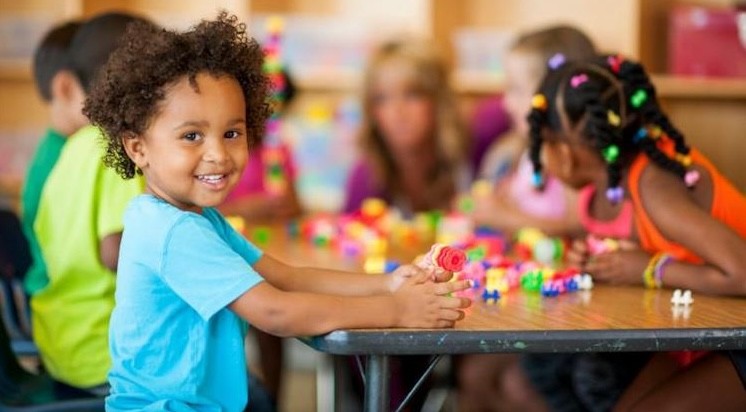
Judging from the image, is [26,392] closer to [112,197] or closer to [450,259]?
[112,197]

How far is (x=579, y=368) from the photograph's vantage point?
304cm

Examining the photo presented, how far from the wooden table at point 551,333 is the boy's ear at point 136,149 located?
1.34 feet

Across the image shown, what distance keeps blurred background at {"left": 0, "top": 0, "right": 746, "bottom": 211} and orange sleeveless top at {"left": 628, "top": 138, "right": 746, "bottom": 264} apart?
6.68 ft

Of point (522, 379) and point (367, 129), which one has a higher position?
point (367, 129)

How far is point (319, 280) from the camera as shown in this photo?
237 centimetres

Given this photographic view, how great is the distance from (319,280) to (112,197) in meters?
0.58

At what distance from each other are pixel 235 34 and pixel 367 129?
2.28 metres

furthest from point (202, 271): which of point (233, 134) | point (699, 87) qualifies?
point (699, 87)

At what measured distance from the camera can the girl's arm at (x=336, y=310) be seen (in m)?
2.01

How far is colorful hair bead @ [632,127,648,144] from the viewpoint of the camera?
2748 millimetres

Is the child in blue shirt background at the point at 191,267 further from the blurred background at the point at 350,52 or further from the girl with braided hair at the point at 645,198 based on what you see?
the blurred background at the point at 350,52

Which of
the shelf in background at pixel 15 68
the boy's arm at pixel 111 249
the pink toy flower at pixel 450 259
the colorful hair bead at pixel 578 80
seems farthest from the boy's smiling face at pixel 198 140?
the shelf in background at pixel 15 68

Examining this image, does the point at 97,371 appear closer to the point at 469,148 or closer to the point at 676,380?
the point at 676,380

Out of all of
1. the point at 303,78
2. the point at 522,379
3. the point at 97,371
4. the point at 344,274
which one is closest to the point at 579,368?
the point at 522,379
